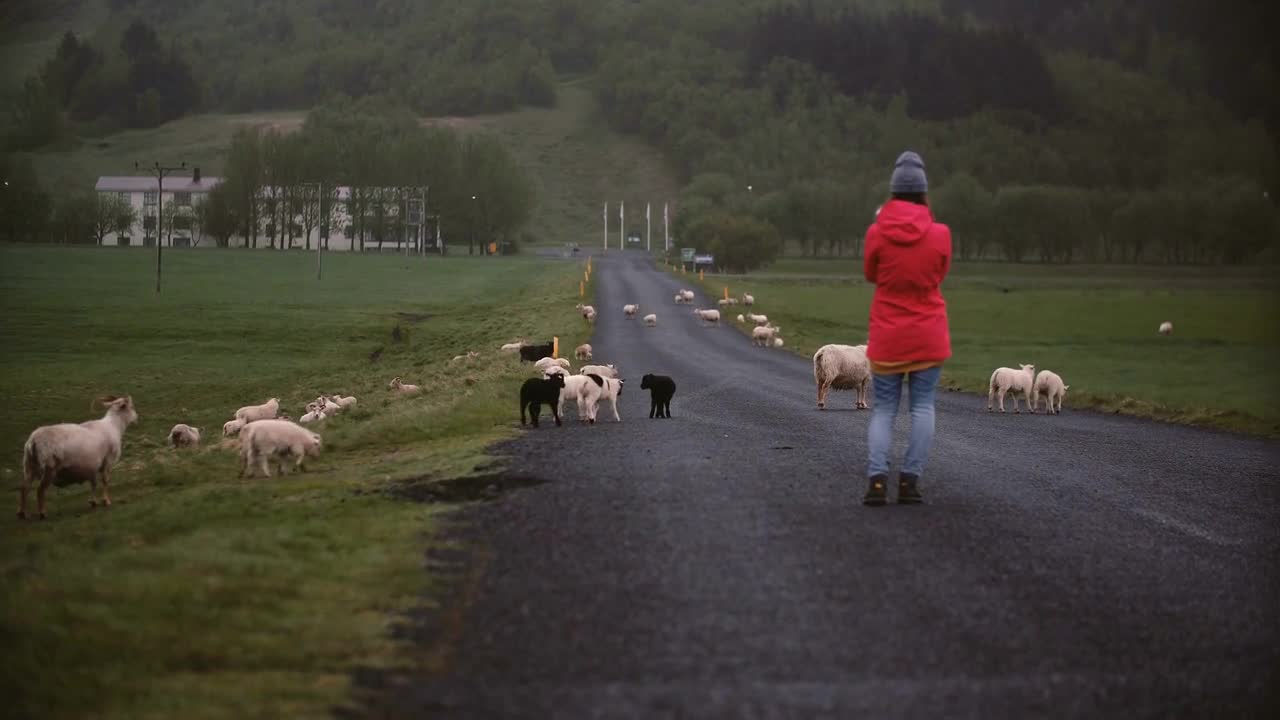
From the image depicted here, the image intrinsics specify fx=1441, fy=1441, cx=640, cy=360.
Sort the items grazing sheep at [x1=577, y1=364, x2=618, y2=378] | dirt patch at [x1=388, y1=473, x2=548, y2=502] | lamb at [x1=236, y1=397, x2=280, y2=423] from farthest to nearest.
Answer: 1. lamb at [x1=236, y1=397, x2=280, y2=423]
2. grazing sheep at [x1=577, y1=364, x2=618, y2=378]
3. dirt patch at [x1=388, y1=473, x2=548, y2=502]

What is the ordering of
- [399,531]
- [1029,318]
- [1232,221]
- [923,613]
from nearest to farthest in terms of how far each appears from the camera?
[923,613], [399,531], [1029,318], [1232,221]

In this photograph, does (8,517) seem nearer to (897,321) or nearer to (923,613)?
(897,321)

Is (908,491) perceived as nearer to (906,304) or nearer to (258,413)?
(906,304)

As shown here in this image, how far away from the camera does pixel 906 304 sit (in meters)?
12.6

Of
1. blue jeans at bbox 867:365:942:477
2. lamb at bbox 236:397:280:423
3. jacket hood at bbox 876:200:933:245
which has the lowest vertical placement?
lamb at bbox 236:397:280:423

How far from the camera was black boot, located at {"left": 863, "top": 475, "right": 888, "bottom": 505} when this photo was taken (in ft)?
41.6

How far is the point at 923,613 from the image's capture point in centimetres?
891

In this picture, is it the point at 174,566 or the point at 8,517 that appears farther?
the point at 8,517

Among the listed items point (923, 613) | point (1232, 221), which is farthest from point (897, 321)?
point (1232, 221)

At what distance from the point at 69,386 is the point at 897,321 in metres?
35.5

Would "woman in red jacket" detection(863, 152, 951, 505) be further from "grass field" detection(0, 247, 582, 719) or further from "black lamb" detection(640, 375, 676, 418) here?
"black lamb" detection(640, 375, 676, 418)

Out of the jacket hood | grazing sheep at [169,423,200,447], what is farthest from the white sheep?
the jacket hood

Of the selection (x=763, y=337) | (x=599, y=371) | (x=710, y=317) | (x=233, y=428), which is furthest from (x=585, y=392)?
(x=710, y=317)

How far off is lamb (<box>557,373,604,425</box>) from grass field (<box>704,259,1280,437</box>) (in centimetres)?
1133
